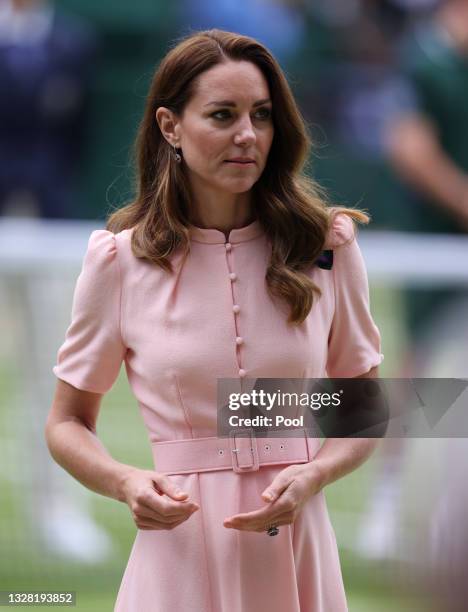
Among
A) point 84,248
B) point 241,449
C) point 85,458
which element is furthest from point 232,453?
point 84,248

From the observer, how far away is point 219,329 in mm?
2740

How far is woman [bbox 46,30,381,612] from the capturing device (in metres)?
2.71

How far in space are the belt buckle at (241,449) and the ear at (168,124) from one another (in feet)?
1.81

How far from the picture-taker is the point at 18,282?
5.57 m

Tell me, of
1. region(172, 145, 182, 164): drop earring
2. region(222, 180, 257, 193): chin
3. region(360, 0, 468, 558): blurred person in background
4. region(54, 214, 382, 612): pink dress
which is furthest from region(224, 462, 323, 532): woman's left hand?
region(360, 0, 468, 558): blurred person in background

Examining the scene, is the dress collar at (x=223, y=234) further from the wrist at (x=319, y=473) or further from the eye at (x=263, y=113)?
the wrist at (x=319, y=473)

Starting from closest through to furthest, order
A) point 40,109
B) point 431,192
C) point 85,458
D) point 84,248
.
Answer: point 85,458 → point 84,248 → point 431,192 → point 40,109

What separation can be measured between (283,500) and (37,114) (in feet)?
18.2

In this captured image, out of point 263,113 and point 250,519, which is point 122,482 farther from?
point 263,113

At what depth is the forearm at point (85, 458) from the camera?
2.71 meters

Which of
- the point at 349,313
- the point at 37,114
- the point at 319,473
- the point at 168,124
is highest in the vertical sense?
the point at 37,114

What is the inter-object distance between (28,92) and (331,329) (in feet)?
17.7

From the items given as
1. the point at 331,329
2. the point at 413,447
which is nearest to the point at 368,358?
the point at 331,329

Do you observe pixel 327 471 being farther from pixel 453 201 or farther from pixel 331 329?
pixel 453 201
